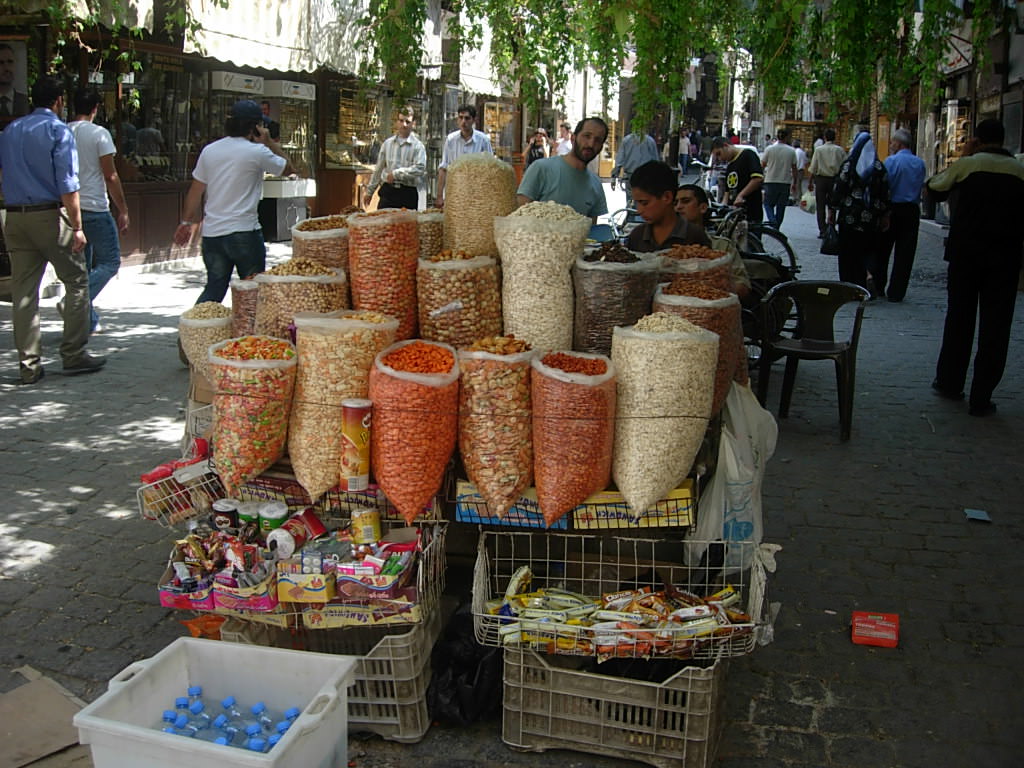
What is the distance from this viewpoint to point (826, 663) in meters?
3.77

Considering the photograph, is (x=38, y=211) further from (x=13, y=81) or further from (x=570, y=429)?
(x=570, y=429)

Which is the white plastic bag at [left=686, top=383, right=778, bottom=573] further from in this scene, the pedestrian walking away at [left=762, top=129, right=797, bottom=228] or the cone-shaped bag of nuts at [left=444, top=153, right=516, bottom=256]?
the pedestrian walking away at [left=762, top=129, right=797, bottom=228]

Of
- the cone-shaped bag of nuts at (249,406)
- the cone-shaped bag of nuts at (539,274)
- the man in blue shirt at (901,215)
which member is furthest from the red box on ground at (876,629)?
the man in blue shirt at (901,215)

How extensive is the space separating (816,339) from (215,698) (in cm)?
522

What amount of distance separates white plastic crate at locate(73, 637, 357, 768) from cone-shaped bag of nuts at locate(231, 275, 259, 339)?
1531 mm

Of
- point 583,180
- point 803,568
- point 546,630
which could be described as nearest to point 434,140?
point 583,180

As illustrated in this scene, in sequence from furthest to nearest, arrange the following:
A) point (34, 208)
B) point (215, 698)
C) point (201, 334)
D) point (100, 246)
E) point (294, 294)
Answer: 1. point (100, 246)
2. point (34, 208)
3. point (201, 334)
4. point (294, 294)
5. point (215, 698)

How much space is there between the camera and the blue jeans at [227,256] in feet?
24.7

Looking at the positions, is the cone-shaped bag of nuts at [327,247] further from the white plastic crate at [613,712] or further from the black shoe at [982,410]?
the black shoe at [982,410]

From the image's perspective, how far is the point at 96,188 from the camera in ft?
26.6

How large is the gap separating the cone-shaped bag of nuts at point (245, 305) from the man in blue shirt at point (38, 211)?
11.7 ft

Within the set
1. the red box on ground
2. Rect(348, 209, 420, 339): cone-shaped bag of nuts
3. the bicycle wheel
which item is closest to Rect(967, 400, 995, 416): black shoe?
the bicycle wheel

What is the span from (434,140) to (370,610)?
18.0 meters

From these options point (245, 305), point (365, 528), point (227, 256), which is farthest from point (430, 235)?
point (227, 256)
